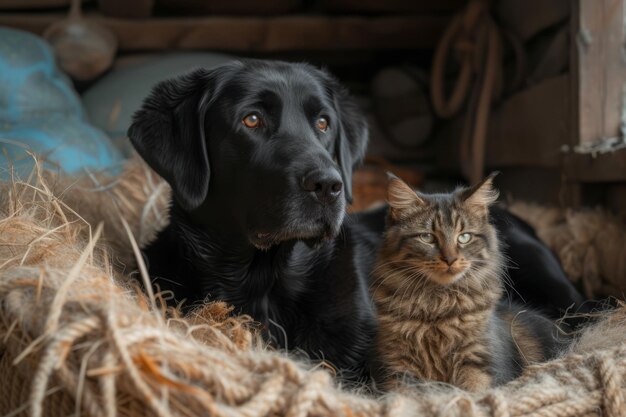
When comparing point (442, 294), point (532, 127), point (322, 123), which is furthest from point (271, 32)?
point (442, 294)

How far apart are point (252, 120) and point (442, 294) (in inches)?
28.6

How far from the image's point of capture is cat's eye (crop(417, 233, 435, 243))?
177 cm

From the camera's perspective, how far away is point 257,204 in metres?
1.86

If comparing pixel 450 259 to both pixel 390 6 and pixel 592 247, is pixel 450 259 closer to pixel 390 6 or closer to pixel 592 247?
pixel 592 247

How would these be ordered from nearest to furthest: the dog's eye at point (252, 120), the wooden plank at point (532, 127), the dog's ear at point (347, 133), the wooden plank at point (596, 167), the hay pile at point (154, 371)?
the hay pile at point (154, 371) < the dog's eye at point (252, 120) < the dog's ear at point (347, 133) < the wooden plank at point (596, 167) < the wooden plank at point (532, 127)

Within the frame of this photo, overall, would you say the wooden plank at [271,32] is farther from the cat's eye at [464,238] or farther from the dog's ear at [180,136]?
the cat's eye at [464,238]

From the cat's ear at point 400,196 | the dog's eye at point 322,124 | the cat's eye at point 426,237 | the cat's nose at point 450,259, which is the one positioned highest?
the dog's eye at point 322,124

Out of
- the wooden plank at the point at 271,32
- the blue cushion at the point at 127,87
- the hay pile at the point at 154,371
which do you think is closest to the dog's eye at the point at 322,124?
the hay pile at the point at 154,371

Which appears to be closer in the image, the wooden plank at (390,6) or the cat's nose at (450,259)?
the cat's nose at (450,259)

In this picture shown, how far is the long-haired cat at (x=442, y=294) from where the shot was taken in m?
1.69

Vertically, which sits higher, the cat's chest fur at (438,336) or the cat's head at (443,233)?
the cat's head at (443,233)

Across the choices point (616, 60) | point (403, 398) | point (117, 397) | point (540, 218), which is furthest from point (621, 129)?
point (117, 397)

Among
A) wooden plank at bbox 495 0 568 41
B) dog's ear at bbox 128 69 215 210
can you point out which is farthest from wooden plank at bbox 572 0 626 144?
dog's ear at bbox 128 69 215 210

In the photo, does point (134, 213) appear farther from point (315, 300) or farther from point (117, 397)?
point (117, 397)
